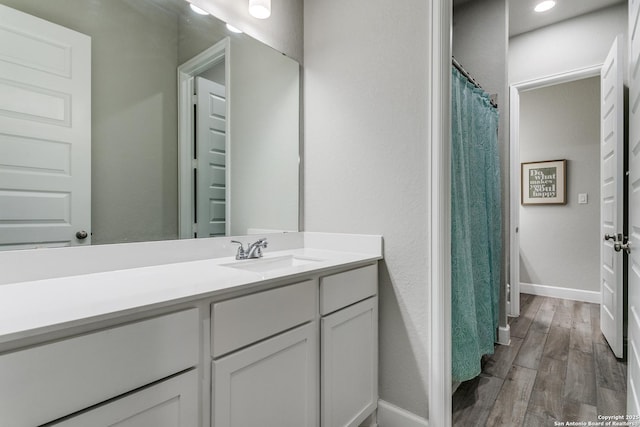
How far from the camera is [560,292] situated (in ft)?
12.0

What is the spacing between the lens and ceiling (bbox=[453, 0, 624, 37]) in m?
2.63

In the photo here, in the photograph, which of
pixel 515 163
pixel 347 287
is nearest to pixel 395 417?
pixel 347 287

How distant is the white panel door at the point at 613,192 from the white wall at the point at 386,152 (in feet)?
5.26

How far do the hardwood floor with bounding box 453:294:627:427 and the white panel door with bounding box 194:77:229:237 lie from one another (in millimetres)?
1571

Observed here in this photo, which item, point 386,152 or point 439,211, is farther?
point 386,152

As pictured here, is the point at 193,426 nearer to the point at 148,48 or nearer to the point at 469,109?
the point at 148,48

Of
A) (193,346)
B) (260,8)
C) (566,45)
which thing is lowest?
(193,346)

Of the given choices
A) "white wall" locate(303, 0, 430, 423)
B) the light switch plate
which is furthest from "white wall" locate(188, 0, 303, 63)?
the light switch plate

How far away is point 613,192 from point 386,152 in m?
1.80

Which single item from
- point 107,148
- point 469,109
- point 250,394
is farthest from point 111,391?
point 469,109

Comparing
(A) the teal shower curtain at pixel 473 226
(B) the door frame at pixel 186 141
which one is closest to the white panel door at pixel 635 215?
(A) the teal shower curtain at pixel 473 226

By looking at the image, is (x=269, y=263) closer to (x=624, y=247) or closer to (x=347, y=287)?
(x=347, y=287)

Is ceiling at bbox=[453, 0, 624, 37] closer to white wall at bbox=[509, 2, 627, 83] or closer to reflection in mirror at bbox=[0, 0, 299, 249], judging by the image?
white wall at bbox=[509, 2, 627, 83]

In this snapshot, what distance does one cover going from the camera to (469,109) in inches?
74.2
